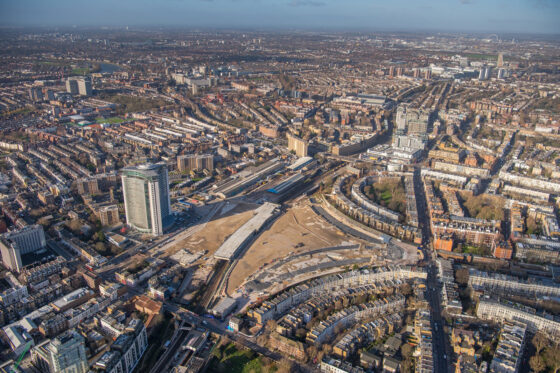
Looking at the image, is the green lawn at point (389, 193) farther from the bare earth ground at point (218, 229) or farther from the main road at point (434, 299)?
the bare earth ground at point (218, 229)

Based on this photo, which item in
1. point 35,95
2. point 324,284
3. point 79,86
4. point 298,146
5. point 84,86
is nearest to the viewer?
point 324,284

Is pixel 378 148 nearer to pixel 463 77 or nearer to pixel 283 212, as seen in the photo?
pixel 283 212

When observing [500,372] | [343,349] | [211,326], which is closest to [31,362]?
[211,326]

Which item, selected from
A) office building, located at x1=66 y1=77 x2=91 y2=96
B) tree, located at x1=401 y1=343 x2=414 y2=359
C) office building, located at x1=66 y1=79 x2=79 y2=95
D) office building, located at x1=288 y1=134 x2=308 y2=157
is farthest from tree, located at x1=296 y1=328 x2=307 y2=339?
office building, located at x1=66 y1=79 x2=79 y2=95

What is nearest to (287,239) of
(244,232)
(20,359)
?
(244,232)

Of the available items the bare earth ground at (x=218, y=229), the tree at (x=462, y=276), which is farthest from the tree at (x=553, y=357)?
the bare earth ground at (x=218, y=229)

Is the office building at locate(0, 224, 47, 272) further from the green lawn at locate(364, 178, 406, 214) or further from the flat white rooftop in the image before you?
the green lawn at locate(364, 178, 406, 214)

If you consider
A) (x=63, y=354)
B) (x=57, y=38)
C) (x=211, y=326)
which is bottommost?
(x=211, y=326)

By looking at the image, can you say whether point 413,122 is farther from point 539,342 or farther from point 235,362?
point 235,362
